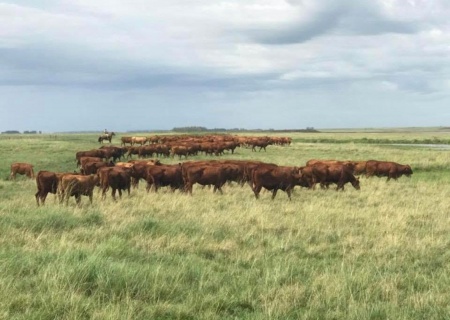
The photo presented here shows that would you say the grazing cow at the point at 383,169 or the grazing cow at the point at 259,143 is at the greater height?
the grazing cow at the point at 259,143

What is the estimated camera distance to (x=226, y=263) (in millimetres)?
7062

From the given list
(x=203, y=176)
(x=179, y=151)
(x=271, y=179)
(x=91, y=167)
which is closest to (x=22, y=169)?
(x=91, y=167)

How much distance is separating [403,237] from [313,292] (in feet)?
12.9

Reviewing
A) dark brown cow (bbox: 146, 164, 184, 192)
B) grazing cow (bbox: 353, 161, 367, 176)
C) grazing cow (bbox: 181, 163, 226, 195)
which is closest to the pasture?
grazing cow (bbox: 181, 163, 226, 195)

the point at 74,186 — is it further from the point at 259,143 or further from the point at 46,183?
the point at 259,143

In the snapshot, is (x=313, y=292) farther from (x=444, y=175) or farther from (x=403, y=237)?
(x=444, y=175)

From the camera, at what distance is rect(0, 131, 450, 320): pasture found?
16.5ft

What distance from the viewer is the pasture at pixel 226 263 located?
16.5ft

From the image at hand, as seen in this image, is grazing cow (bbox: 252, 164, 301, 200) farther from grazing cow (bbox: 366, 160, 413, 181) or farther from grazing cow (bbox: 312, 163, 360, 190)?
grazing cow (bbox: 366, 160, 413, 181)

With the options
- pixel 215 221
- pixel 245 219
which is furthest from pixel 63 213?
pixel 245 219

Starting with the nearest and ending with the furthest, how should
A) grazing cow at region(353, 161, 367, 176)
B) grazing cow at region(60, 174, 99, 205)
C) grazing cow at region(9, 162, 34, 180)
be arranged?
grazing cow at region(60, 174, 99, 205) < grazing cow at region(9, 162, 34, 180) < grazing cow at region(353, 161, 367, 176)

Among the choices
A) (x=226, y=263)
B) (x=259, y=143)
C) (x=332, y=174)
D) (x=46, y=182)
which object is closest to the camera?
(x=226, y=263)

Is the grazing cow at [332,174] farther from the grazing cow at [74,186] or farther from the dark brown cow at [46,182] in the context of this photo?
the dark brown cow at [46,182]

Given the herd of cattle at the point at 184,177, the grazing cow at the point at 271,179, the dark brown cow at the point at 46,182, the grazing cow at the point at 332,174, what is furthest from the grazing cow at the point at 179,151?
the dark brown cow at the point at 46,182
